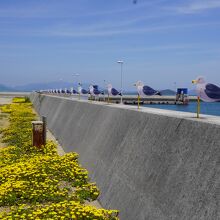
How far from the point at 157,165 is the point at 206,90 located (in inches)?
86.1

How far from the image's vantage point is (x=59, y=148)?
2331cm

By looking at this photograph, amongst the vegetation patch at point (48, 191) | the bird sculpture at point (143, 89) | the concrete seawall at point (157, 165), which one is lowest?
the vegetation patch at point (48, 191)

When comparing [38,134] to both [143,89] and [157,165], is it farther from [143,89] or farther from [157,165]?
[157,165]

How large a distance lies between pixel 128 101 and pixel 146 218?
142235mm

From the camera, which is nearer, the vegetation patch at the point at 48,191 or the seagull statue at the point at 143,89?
the vegetation patch at the point at 48,191

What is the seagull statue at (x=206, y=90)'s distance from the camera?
933 centimetres

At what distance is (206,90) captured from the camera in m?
9.51

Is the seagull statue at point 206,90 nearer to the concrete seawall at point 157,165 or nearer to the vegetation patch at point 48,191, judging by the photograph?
the concrete seawall at point 157,165

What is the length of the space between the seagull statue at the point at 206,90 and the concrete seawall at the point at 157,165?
21.7 inches

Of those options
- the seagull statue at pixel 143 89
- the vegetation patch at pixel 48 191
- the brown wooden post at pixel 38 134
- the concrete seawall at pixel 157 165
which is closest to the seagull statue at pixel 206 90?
the concrete seawall at pixel 157 165

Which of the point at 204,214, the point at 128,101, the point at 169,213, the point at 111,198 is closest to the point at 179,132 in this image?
the point at 169,213

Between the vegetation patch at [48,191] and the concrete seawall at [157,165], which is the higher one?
the concrete seawall at [157,165]

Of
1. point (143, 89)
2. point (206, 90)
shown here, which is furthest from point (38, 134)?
A: point (206, 90)

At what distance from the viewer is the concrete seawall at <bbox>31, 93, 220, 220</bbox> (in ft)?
23.8
